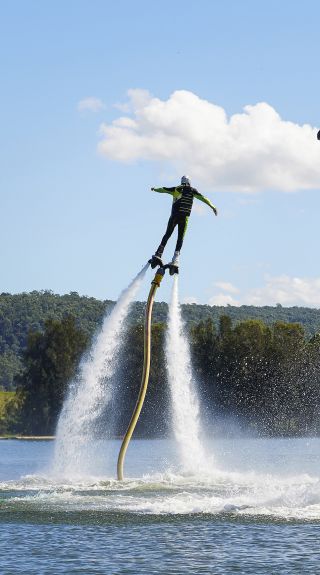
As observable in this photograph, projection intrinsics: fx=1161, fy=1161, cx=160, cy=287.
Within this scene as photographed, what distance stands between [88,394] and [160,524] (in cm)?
1118

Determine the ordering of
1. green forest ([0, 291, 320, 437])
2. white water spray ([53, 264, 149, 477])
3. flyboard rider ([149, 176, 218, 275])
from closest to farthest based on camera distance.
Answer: flyboard rider ([149, 176, 218, 275]) < white water spray ([53, 264, 149, 477]) < green forest ([0, 291, 320, 437])

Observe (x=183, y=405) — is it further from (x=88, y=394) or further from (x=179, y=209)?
(x=179, y=209)

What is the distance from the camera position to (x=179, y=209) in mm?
33969

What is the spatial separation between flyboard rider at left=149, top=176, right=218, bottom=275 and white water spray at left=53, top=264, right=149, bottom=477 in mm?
2926

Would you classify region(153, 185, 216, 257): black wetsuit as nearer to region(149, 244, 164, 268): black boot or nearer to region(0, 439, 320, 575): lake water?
region(149, 244, 164, 268): black boot

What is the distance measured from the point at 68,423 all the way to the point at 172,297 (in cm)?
635

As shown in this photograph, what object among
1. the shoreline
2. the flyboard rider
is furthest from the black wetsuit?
the shoreline

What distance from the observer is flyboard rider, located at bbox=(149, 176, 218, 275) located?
34.0m

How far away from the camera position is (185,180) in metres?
34.1

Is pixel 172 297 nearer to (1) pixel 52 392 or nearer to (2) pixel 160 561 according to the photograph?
(2) pixel 160 561

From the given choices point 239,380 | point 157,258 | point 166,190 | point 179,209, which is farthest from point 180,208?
point 239,380

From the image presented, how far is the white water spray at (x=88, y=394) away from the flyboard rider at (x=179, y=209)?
293 centimetres

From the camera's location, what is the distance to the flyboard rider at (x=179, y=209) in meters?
34.0

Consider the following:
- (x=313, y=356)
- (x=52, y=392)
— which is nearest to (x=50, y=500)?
(x=313, y=356)
